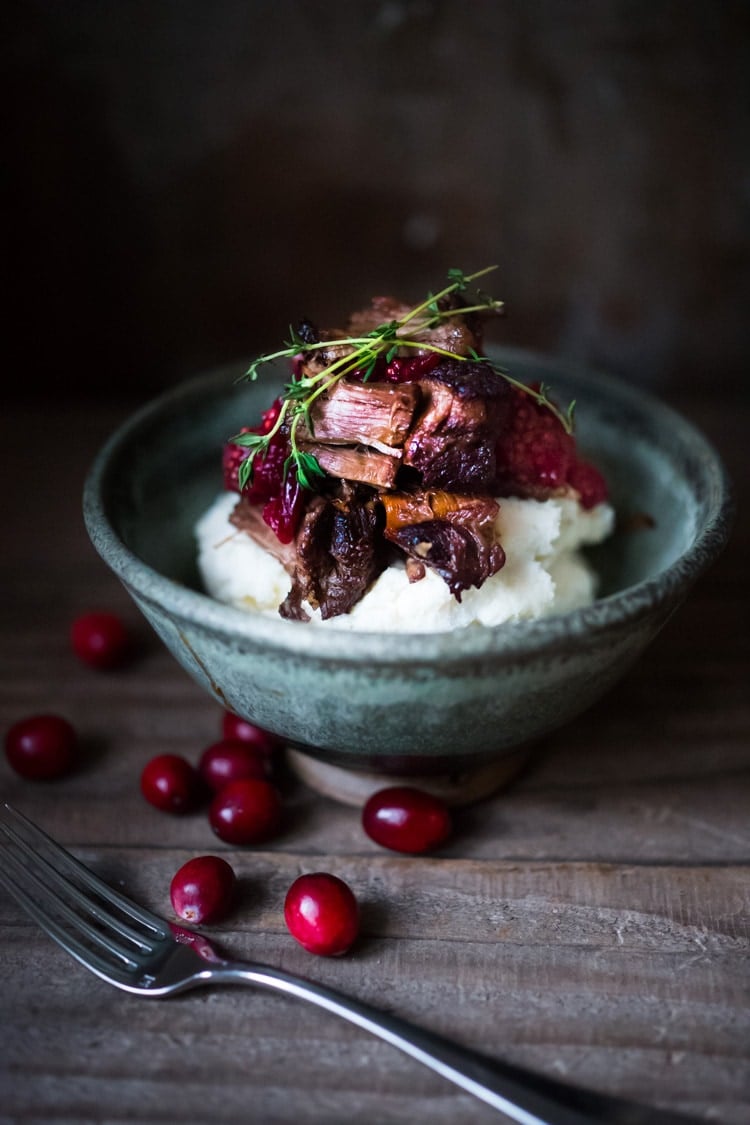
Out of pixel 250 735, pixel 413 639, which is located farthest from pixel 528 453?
pixel 250 735

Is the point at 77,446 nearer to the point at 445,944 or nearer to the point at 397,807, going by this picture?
the point at 397,807

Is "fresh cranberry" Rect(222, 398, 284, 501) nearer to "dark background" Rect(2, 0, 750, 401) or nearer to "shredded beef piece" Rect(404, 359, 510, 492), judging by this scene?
"shredded beef piece" Rect(404, 359, 510, 492)

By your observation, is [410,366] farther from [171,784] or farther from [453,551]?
[171,784]

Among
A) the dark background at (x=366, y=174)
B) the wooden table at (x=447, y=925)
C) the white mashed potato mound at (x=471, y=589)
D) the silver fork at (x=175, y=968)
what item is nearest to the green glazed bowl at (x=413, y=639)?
the white mashed potato mound at (x=471, y=589)

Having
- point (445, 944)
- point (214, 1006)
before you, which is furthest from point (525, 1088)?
point (214, 1006)

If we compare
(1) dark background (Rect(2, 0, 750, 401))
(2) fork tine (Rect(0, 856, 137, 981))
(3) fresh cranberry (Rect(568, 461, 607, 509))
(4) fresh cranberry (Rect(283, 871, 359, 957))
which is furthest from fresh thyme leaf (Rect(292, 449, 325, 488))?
(1) dark background (Rect(2, 0, 750, 401))

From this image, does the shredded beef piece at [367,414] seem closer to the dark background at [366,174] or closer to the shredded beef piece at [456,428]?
the shredded beef piece at [456,428]
